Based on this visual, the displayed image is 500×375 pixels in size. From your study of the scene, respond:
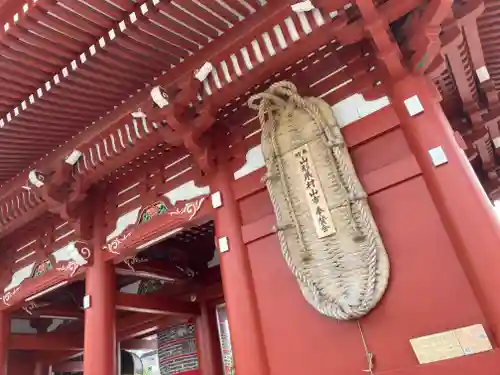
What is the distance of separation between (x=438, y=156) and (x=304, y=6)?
1.40 m

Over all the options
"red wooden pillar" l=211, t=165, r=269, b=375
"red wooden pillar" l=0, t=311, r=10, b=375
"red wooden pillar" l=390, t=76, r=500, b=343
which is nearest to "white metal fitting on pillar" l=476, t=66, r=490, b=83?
"red wooden pillar" l=390, t=76, r=500, b=343

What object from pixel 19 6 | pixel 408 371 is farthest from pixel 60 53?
pixel 408 371

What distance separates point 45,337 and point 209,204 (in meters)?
4.43

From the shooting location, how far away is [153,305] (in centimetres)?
531

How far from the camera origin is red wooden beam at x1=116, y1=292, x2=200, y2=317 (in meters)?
4.81

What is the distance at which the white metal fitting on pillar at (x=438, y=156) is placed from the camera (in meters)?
2.88

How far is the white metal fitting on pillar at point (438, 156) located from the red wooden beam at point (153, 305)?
3591 mm

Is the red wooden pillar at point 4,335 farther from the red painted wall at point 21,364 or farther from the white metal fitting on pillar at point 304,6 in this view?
the white metal fitting on pillar at point 304,6

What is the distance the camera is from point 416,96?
3.11 metres

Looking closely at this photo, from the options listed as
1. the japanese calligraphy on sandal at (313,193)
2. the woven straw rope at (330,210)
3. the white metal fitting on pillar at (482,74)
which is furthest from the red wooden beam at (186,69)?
the white metal fitting on pillar at (482,74)

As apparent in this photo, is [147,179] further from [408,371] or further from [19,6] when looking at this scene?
[408,371]

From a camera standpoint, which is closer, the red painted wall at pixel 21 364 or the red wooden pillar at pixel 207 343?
the red wooden pillar at pixel 207 343

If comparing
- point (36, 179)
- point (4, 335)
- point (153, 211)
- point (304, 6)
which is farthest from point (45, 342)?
point (304, 6)

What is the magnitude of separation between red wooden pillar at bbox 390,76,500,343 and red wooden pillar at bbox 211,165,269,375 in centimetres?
141
